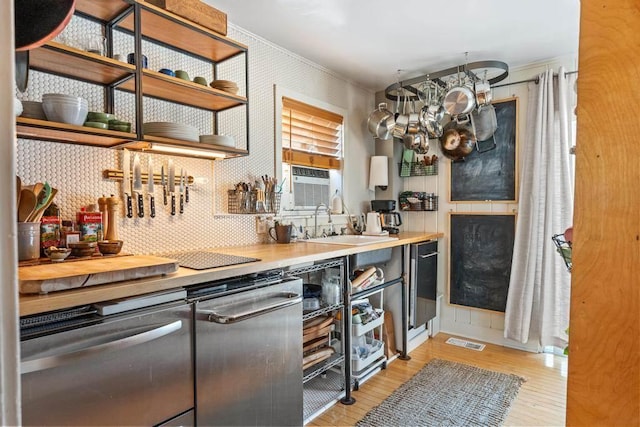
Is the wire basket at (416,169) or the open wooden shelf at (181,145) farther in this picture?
the wire basket at (416,169)

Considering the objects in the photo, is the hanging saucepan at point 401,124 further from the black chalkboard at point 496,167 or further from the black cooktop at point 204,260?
the black cooktop at point 204,260

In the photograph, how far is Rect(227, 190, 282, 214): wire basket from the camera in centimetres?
233

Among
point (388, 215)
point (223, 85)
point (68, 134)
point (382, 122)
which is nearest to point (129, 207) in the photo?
point (68, 134)

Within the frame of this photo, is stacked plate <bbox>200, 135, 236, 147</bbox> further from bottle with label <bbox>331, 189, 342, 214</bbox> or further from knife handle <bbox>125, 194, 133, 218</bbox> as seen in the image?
bottle with label <bbox>331, 189, 342, 214</bbox>

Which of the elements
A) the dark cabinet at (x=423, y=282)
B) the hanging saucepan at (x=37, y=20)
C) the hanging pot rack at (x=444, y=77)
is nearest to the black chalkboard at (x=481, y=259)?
the dark cabinet at (x=423, y=282)

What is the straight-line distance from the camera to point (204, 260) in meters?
1.71

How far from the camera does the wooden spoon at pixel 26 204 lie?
134cm

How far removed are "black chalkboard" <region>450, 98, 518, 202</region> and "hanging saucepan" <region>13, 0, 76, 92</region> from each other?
3184 millimetres

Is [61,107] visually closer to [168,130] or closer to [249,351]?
[168,130]

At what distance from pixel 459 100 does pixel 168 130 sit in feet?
6.78

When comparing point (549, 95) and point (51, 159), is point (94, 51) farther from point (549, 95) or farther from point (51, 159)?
point (549, 95)

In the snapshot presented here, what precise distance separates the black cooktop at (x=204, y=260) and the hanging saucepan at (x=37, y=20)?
1.02 m

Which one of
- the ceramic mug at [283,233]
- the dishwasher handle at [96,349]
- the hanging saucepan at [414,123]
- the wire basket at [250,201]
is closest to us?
the dishwasher handle at [96,349]

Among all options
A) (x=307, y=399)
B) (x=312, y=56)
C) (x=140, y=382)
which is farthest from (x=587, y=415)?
(x=312, y=56)
